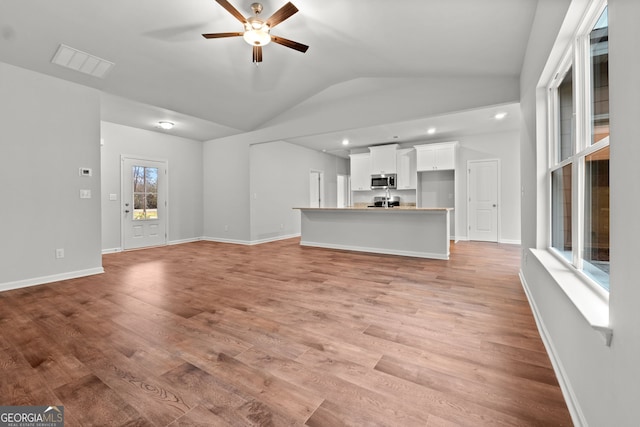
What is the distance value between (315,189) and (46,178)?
641 cm

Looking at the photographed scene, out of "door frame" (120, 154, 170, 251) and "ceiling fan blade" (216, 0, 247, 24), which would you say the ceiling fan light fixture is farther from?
"door frame" (120, 154, 170, 251)

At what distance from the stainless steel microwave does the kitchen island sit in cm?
217

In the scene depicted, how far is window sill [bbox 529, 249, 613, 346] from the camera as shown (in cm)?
106

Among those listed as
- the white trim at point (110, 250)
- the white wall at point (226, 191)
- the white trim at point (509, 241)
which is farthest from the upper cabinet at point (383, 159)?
the white trim at point (110, 250)

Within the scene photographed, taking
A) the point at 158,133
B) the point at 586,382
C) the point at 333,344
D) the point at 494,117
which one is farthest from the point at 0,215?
the point at 494,117

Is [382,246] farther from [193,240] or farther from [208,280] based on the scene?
[193,240]

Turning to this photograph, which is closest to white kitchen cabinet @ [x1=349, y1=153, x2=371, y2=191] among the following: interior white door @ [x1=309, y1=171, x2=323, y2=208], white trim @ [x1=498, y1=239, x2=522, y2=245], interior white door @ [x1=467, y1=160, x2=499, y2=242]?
interior white door @ [x1=309, y1=171, x2=323, y2=208]

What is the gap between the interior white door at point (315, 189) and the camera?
893 cm

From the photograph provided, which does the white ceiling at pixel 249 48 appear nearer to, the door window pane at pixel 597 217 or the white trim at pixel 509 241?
the door window pane at pixel 597 217

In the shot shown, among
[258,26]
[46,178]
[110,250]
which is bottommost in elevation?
[110,250]

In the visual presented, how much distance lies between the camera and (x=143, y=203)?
6551mm

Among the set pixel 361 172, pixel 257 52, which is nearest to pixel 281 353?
pixel 257 52

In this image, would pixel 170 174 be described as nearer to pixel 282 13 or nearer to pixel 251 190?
pixel 251 190

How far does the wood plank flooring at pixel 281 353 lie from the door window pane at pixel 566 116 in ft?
4.63
